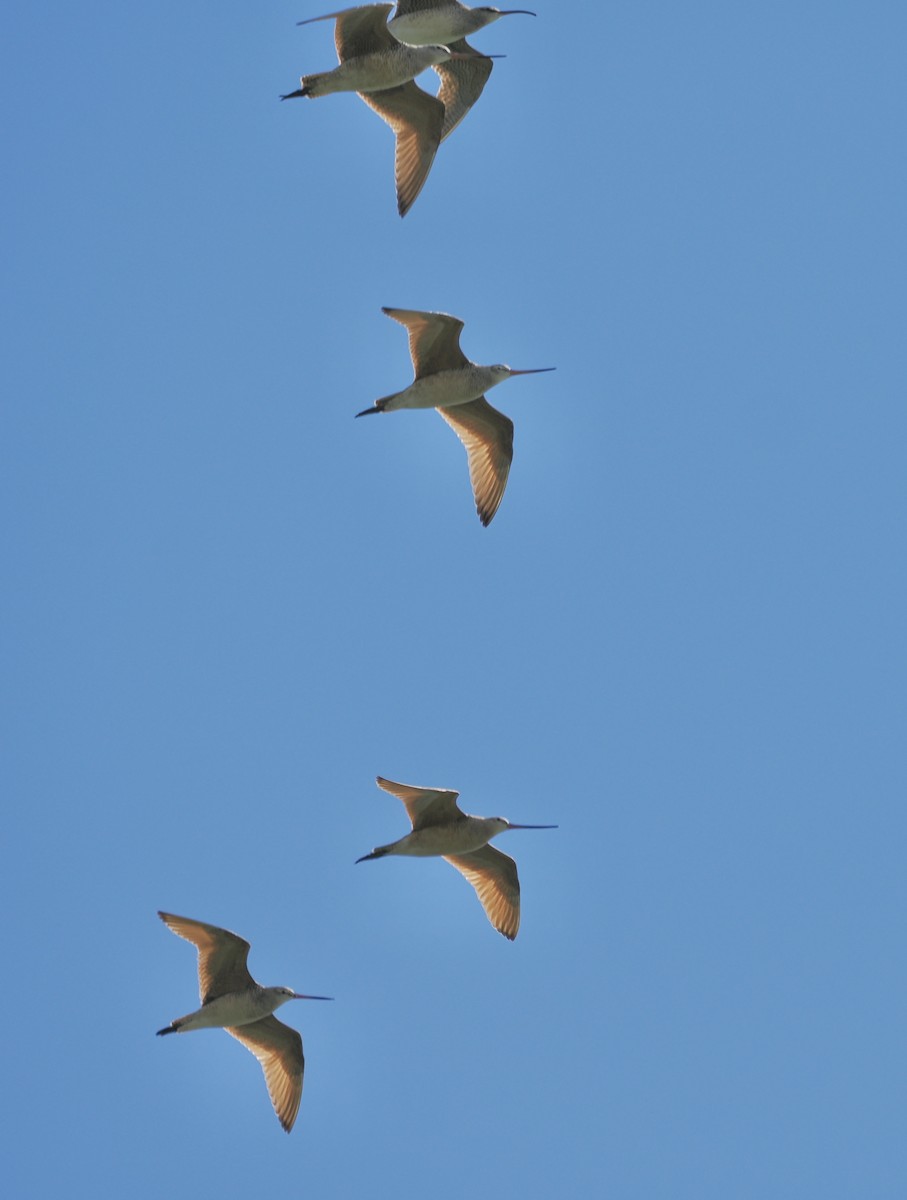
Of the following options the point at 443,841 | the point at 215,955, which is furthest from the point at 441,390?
the point at 215,955

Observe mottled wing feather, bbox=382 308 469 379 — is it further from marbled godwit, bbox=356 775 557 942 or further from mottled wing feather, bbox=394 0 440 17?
marbled godwit, bbox=356 775 557 942

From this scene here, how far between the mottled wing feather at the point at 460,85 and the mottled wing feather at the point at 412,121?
108 centimetres

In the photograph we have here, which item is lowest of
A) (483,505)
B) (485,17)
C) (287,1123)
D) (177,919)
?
(287,1123)

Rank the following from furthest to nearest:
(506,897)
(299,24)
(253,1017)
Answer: (506,897) → (253,1017) → (299,24)

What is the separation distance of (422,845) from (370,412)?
13.6 ft

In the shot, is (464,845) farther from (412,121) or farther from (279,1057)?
(412,121)

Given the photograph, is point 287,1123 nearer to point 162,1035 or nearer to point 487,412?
point 162,1035

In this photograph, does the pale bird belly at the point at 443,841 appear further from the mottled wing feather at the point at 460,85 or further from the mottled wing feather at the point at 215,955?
the mottled wing feather at the point at 460,85

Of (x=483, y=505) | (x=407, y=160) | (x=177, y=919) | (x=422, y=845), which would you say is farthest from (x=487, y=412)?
(x=177, y=919)

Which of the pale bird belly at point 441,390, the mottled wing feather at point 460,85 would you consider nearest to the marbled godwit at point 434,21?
the mottled wing feather at point 460,85

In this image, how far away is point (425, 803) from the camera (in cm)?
1816

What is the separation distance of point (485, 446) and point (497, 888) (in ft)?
14.7

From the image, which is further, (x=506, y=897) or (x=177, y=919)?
(x=506, y=897)

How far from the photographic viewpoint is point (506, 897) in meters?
20.0
